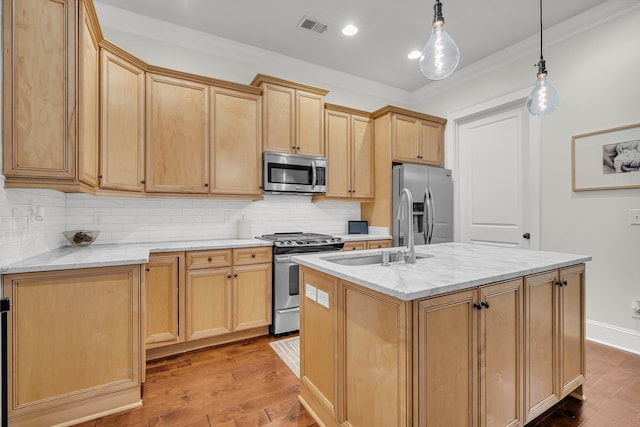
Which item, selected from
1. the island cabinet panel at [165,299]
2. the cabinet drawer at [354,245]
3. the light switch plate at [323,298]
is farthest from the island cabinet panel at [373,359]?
the cabinet drawer at [354,245]

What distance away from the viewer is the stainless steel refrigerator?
3.92m

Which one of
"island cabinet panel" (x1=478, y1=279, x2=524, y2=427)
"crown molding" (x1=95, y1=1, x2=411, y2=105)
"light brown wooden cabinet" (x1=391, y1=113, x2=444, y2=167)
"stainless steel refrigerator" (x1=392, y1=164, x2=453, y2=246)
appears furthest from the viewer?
"light brown wooden cabinet" (x1=391, y1=113, x2=444, y2=167)

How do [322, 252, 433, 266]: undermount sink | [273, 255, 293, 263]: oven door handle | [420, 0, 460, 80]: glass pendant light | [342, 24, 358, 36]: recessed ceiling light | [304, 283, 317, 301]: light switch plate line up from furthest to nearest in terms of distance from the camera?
1. [342, 24, 358, 36]: recessed ceiling light
2. [273, 255, 293, 263]: oven door handle
3. [322, 252, 433, 266]: undermount sink
4. [304, 283, 317, 301]: light switch plate
5. [420, 0, 460, 80]: glass pendant light

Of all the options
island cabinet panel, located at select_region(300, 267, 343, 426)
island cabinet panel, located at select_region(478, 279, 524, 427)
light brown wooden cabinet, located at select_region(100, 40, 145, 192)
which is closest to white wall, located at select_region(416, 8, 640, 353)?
island cabinet panel, located at select_region(478, 279, 524, 427)

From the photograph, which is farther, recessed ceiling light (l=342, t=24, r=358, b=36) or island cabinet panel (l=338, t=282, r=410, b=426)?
recessed ceiling light (l=342, t=24, r=358, b=36)

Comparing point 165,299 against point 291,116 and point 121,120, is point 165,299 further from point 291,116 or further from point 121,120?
point 291,116

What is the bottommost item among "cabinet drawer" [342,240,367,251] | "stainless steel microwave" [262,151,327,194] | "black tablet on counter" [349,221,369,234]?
"cabinet drawer" [342,240,367,251]

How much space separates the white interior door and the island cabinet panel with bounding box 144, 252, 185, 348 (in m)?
3.51

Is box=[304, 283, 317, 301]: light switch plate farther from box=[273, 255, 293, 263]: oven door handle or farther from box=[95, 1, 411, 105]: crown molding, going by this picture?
box=[95, 1, 411, 105]: crown molding

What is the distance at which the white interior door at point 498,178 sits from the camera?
351cm

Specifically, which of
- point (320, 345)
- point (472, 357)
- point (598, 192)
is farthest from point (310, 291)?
point (598, 192)

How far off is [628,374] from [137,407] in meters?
3.49

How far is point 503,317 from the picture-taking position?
1520 mm

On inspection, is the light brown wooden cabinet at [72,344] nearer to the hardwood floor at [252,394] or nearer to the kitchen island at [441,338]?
the hardwood floor at [252,394]
